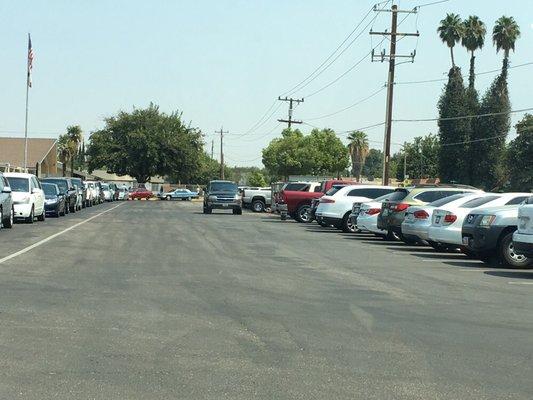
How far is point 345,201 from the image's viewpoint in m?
28.8

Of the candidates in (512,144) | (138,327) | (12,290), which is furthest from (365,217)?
(512,144)

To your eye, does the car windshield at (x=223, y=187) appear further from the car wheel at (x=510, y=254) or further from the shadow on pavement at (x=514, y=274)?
the shadow on pavement at (x=514, y=274)

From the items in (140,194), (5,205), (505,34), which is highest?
(505,34)

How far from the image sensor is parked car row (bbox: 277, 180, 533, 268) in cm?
1664

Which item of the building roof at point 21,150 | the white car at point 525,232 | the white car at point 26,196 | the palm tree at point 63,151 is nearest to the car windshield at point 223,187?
the white car at point 26,196

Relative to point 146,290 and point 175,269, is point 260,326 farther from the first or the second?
point 175,269

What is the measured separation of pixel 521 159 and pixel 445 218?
52.8 m

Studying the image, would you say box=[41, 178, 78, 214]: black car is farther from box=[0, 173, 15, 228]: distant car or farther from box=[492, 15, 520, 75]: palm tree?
box=[492, 15, 520, 75]: palm tree

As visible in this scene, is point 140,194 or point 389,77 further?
point 140,194

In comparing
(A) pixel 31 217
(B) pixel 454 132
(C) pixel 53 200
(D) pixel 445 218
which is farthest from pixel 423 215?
(B) pixel 454 132

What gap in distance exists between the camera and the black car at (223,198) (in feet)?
151

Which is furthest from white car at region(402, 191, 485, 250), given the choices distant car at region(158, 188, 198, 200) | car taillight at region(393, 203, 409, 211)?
distant car at region(158, 188, 198, 200)

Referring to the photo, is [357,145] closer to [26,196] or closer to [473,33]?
[473,33]

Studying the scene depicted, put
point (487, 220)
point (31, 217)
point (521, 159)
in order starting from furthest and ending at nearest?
point (521, 159)
point (31, 217)
point (487, 220)
